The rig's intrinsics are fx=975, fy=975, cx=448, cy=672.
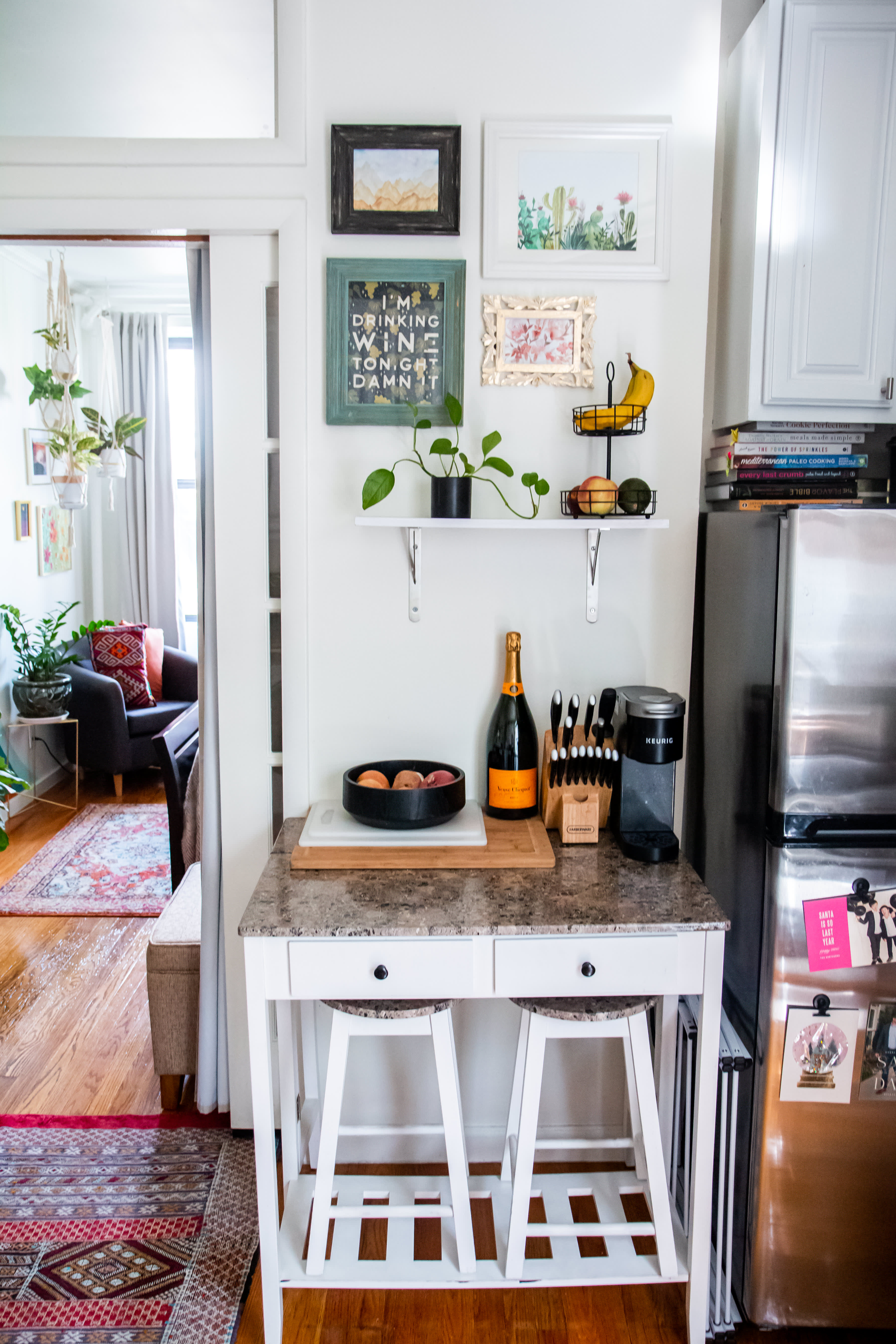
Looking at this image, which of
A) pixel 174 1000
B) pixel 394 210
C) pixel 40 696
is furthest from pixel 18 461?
pixel 394 210

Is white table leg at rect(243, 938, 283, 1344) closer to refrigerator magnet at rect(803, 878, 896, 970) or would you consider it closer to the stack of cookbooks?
refrigerator magnet at rect(803, 878, 896, 970)

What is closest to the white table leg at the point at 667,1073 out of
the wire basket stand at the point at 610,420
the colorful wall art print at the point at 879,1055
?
the colorful wall art print at the point at 879,1055

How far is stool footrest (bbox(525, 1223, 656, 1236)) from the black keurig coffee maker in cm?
67

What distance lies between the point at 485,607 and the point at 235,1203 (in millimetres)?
1439

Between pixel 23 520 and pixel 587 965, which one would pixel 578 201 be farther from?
pixel 23 520

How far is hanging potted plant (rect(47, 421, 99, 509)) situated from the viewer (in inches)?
199

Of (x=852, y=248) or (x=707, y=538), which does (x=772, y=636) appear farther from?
(x=852, y=248)

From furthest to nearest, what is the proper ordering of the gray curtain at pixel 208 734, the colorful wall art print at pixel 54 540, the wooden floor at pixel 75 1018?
the colorful wall art print at pixel 54 540 → the wooden floor at pixel 75 1018 → the gray curtain at pixel 208 734

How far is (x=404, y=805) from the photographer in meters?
1.94

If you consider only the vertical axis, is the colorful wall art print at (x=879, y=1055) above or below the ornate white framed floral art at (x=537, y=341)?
below

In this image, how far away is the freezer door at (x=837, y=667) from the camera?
167 cm

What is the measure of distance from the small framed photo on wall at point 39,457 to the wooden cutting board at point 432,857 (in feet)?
13.1

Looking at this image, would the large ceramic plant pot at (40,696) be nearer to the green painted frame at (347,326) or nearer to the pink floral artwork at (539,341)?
the green painted frame at (347,326)

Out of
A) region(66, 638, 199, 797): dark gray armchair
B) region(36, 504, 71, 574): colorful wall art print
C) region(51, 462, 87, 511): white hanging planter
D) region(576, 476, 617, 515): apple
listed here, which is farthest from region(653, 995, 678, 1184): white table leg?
region(36, 504, 71, 574): colorful wall art print
